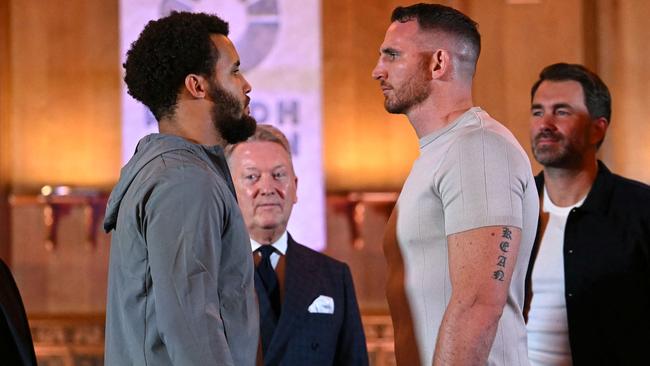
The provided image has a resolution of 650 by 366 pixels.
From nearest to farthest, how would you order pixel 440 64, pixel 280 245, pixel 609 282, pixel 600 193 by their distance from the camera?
pixel 440 64 < pixel 280 245 < pixel 609 282 < pixel 600 193

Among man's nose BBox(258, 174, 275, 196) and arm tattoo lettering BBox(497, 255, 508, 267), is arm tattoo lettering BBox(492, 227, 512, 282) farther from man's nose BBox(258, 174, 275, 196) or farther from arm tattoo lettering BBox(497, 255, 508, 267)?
man's nose BBox(258, 174, 275, 196)

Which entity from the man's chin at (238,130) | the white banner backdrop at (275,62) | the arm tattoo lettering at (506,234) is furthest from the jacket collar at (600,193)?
the white banner backdrop at (275,62)

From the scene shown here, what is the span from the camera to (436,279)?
2.19 meters

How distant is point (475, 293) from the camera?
2074 millimetres

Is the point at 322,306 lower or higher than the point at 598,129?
lower

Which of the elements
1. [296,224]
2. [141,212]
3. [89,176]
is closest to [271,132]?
[141,212]

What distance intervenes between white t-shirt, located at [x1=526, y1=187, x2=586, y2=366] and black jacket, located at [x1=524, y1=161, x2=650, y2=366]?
4 centimetres

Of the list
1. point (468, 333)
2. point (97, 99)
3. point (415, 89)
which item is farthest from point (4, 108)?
point (468, 333)

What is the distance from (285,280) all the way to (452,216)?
2.98 feet

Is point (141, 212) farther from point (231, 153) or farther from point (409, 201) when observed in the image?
point (231, 153)

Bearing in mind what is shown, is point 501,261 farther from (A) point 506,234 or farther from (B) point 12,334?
(B) point 12,334

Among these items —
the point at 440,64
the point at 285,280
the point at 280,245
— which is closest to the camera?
the point at 440,64

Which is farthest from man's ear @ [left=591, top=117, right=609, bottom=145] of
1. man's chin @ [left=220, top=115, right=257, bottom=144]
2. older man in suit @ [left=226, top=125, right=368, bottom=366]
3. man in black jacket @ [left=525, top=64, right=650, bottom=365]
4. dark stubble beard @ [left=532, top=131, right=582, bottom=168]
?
man's chin @ [left=220, top=115, right=257, bottom=144]

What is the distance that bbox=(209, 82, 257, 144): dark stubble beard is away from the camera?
221cm
